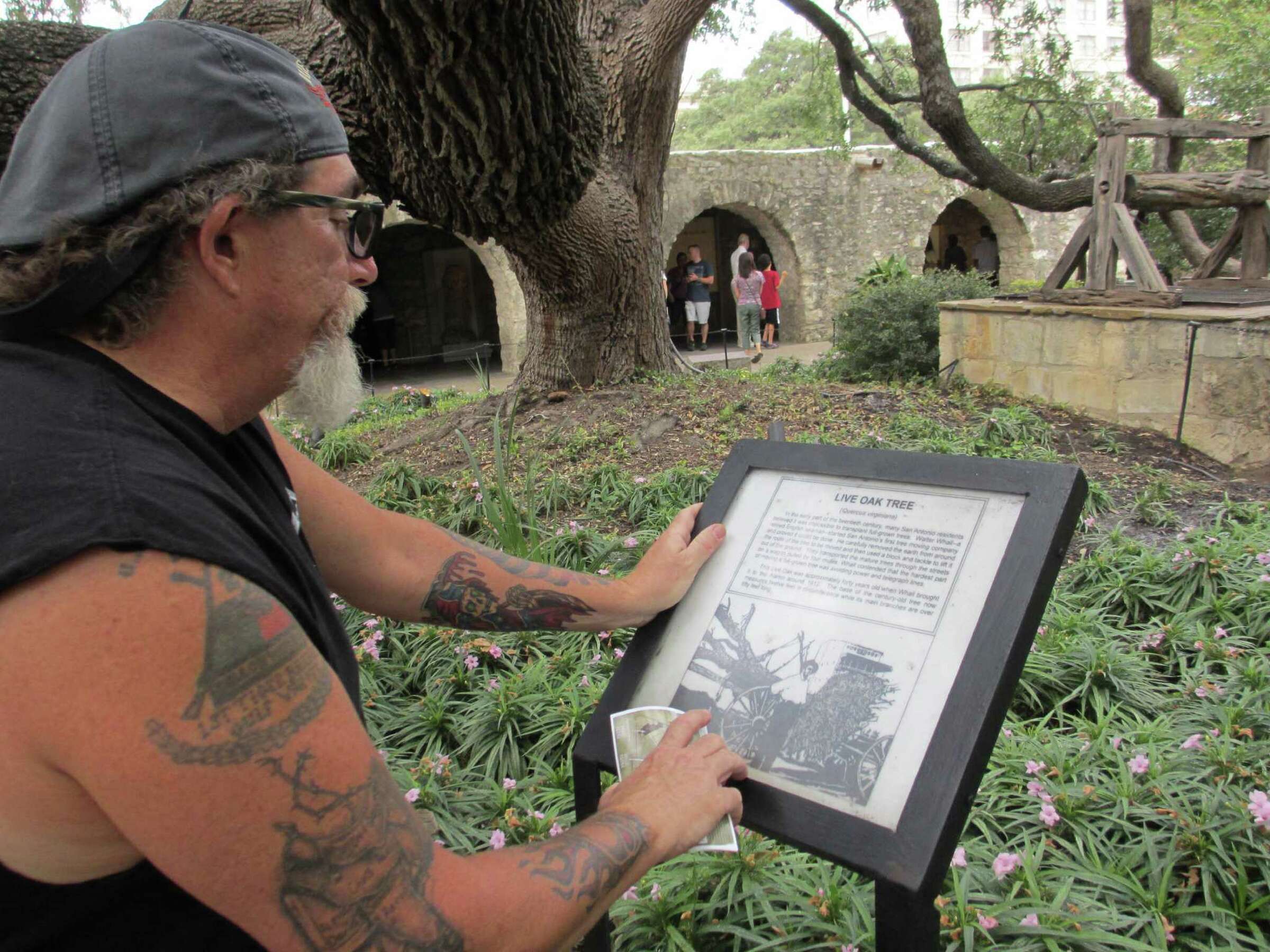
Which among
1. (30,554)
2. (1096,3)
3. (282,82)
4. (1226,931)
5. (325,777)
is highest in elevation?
(1096,3)

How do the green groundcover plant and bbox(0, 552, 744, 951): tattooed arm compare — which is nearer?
bbox(0, 552, 744, 951): tattooed arm

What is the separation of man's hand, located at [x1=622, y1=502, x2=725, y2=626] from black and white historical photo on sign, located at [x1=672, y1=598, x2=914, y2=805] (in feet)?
0.32

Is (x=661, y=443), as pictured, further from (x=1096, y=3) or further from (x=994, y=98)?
(x=1096, y=3)

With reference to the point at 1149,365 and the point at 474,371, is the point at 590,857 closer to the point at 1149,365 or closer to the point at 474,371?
the point at 1149,365

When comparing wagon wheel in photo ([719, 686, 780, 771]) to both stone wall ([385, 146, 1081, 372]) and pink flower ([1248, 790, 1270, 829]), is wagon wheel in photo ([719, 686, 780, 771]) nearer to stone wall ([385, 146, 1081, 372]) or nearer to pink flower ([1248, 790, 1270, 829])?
pink flower ([1248, 790, 1270, 829])

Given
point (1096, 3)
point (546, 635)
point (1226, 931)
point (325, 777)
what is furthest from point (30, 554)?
point (1096, 3)

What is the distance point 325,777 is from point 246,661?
14 centimetres

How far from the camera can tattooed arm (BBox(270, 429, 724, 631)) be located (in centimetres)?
161

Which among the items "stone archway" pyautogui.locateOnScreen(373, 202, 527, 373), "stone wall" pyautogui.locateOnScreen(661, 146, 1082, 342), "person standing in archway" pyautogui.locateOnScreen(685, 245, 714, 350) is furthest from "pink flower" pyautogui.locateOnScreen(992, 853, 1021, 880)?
"stone wall" pyautogui.locateOnScreen(661, 146, 1082, 342)

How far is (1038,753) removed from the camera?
243 cm

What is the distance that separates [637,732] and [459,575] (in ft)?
1.51

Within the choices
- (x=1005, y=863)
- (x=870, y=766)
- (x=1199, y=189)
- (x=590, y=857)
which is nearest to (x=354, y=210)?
(x=590, y=857)

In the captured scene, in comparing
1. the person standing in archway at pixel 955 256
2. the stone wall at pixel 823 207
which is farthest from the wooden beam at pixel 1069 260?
the person standing in archway at pixel 955 256

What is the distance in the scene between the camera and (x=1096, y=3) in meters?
68.1
